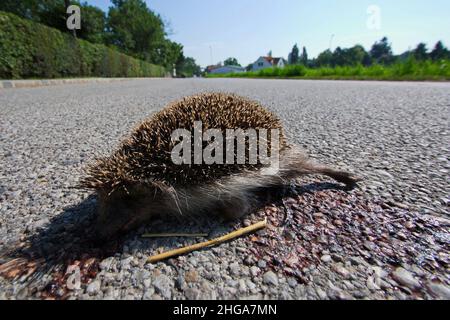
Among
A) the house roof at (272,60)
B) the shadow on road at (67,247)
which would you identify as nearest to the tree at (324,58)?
the house roof at (272,60)

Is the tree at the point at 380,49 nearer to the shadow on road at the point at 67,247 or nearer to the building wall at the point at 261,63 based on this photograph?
the building wall at the point at 261,63

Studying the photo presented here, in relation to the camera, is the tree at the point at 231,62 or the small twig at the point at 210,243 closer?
the small twig at the point at 210,243

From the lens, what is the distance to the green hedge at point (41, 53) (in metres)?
12.9

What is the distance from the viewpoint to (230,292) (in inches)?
44.8

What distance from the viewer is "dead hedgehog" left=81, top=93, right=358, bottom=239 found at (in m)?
1.50

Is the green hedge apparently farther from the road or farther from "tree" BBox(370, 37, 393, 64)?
"tree" BBox(370, 37, 393, 64)

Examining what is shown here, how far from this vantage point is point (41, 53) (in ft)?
49.4

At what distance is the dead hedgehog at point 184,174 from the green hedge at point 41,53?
51.9ft

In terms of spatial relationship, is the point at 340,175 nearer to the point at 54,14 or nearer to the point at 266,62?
the point at 54,14

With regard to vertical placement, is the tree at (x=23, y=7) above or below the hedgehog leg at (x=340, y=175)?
above

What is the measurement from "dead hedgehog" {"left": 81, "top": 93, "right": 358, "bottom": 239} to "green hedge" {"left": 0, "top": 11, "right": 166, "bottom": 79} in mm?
15832

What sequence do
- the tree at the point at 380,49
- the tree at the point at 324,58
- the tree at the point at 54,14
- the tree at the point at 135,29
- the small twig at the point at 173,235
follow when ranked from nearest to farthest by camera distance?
the small twig at the point at 173,235, the tree at the point at 54,14, the tree at the point at 135,29, the tree at the point at 324,58, the tree at the point at 380,49

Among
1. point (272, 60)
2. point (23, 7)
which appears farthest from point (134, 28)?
point (272, 60)
